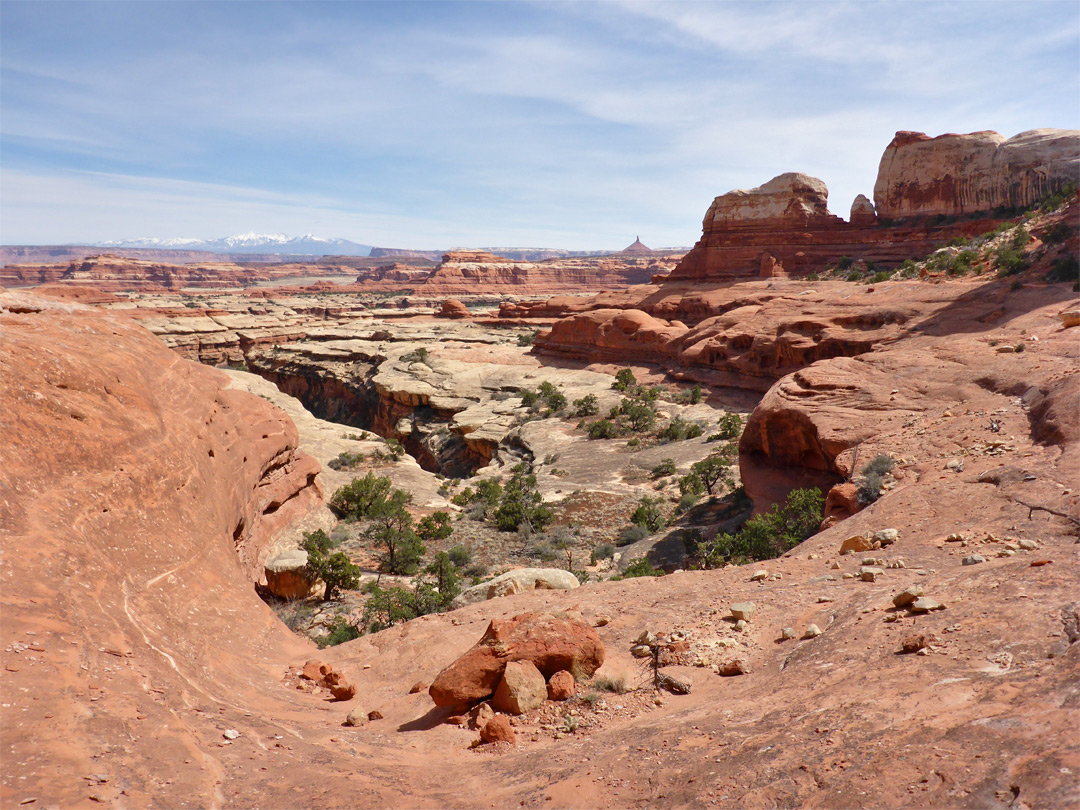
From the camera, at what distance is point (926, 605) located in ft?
16.8

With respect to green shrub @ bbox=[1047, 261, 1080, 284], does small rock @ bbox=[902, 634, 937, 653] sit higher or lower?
lower

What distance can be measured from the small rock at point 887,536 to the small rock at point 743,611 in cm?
273

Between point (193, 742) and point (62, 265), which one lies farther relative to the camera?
point (62, 265)

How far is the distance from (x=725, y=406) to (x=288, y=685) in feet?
88.4

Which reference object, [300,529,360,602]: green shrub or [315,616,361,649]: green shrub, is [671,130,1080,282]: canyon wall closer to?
[300,529,360,602]: green shrub

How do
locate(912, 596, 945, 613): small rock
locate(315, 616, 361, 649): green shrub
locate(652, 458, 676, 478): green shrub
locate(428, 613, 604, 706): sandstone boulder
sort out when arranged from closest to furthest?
locate(912, 596, 945, 613): small rock < locate(428, 613, 604, 706): sandstone boulder < locate(315, 616, 361, 649): green shrub < locate(652, 458, 676, 478): green shrub

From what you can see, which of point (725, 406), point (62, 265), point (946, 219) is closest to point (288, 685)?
point (725, 406)

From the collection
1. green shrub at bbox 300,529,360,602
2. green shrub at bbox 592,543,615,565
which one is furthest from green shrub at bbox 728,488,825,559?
green shrub at bbox 300,529,360,602

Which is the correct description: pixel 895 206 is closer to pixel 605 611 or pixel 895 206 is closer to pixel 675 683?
pixel 605 611

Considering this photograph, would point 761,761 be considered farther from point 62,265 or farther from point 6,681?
point 62,265

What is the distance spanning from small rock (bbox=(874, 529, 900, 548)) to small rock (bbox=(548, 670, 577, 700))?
5.10m

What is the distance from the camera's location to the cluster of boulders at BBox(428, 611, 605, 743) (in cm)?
554

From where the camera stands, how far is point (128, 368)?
913 centimetres

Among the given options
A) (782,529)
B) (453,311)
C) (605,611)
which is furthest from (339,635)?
(453,311)
